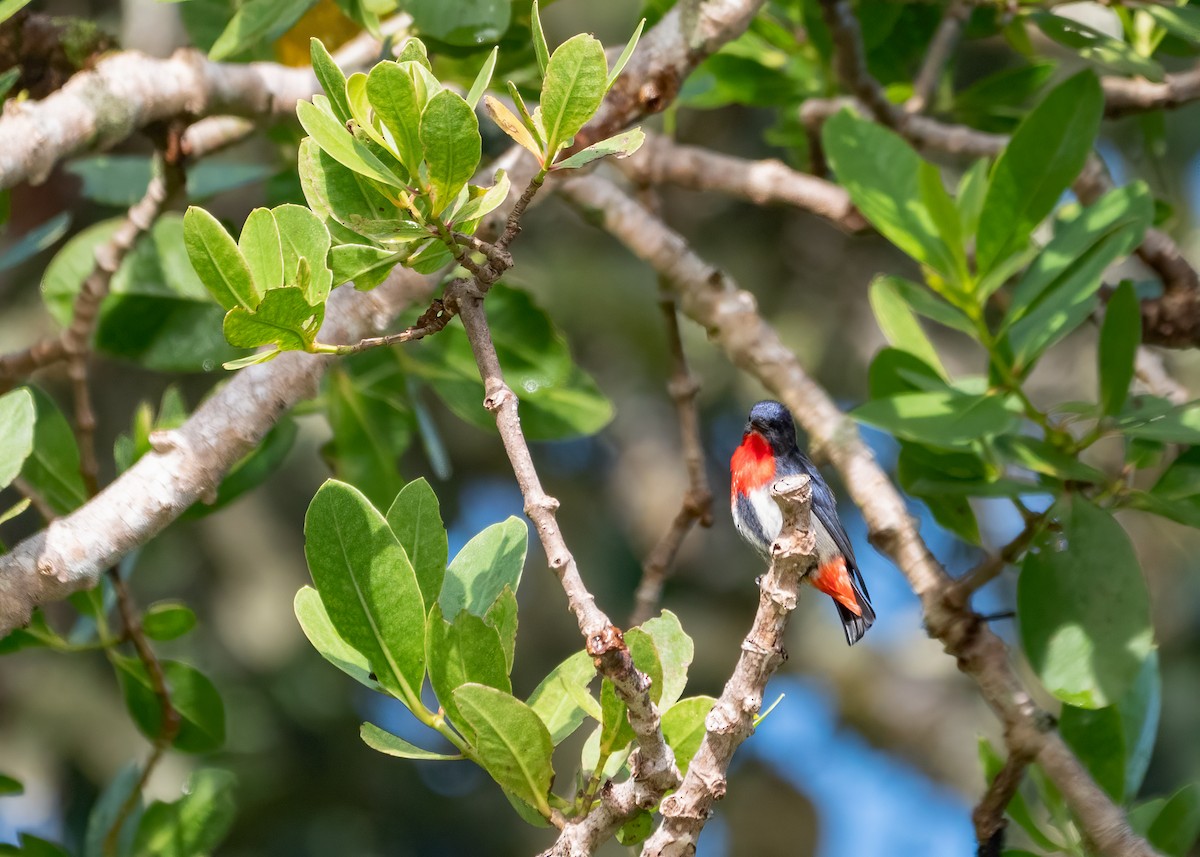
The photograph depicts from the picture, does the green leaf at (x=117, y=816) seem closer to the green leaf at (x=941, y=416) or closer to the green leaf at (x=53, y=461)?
the green leaf at (x=53, y=461)

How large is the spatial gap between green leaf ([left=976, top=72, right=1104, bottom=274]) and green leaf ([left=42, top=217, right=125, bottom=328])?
64.3 inches

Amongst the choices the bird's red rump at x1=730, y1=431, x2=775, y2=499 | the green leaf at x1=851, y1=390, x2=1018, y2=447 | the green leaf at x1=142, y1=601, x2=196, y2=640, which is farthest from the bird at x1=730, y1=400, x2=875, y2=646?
the green leaf at x1=142, y1=601, x2=196, y2=640

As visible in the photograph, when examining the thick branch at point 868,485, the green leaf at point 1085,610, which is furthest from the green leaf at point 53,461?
the green leaf at point 1085,610

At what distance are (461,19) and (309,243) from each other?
786 mm

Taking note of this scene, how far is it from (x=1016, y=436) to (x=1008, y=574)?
8.91 feet

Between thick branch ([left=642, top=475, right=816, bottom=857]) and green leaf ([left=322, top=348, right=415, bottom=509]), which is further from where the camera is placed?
green leaf ([left=322, top=348, right=415, bottom=509])

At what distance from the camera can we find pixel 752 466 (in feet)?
6.46

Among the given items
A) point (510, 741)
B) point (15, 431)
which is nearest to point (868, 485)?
point (510, 741)

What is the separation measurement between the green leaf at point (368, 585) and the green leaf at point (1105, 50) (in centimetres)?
157

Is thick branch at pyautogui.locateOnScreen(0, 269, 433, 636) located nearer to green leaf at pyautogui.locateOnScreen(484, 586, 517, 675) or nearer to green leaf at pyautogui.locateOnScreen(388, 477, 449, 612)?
green leaf at pyautogui.locateOnScreen(388, 477, 449, 612)

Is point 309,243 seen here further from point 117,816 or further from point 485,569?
point 117,816

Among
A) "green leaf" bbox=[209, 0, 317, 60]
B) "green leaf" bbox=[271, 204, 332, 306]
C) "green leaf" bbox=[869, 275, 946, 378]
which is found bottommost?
"green leaf" bbox=[869, 275, 946, 378]

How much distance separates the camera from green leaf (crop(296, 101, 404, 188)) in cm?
118

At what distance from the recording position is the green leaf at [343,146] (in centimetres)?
118
